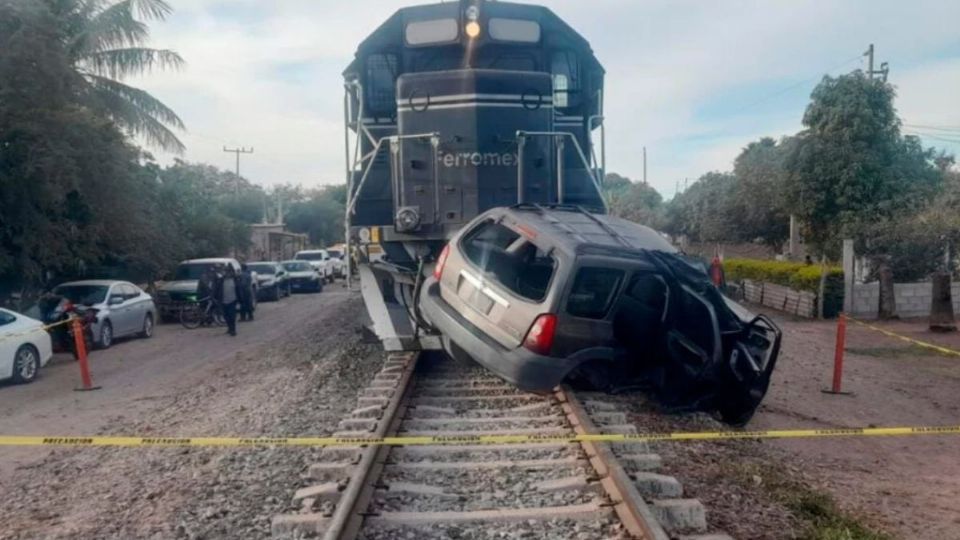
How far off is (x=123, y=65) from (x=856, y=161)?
2242cm

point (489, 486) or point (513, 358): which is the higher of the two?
point (513, 358)

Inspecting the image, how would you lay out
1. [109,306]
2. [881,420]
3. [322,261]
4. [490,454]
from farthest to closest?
[322,261] → [109,306] → [881,420] → [490,454]

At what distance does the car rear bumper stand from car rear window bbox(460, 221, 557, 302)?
0.57 metres

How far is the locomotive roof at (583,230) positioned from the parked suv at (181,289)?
14.7 m

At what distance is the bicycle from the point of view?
2212 cm

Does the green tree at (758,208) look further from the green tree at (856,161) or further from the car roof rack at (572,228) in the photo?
the car roof rack at (572,228)

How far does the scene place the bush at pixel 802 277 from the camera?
71.4 feet

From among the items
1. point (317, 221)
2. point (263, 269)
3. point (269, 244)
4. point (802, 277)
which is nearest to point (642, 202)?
point (317, 221)

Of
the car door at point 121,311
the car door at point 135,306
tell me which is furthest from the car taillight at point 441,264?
the car door at point 135,306

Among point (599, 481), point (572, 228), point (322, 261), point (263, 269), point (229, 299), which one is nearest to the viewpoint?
point (599, 481)

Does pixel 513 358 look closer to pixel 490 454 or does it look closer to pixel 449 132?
pixel 490 454

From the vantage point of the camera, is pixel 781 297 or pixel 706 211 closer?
pixel 781 297

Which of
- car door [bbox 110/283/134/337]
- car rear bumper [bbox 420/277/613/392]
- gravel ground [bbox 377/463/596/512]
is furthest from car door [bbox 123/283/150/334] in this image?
gravel ground [bbox 377/463/596/512]

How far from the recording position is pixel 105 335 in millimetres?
18031
